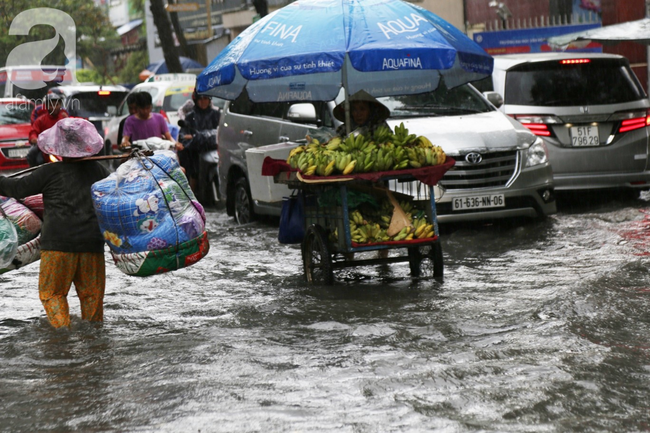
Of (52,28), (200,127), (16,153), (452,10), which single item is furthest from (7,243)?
(452,10)

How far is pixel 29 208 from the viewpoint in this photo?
22.5 feet

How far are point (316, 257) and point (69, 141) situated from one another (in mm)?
2553

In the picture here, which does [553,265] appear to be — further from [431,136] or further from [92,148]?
[92,148]

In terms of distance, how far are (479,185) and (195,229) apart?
4424 millimetres

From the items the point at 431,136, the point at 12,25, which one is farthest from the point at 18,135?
the point at 431,136

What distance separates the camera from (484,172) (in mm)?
10055

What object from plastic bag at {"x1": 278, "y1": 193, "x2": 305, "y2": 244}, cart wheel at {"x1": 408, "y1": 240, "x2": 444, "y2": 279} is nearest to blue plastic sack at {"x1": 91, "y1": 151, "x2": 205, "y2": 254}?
plastic bag at {"x1": 278, "y1": 193, "x2": 305, "y2": 244}

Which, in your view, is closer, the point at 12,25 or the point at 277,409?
the point at 277,409

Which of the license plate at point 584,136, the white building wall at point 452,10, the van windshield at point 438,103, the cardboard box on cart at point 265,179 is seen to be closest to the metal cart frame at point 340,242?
the cardboard box on cart at point 265,179

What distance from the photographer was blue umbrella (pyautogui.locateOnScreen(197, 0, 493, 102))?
7426 millimetres

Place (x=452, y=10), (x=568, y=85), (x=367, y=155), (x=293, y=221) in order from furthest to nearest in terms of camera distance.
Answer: (x=452, y=10) < (x=568, y=85) < (x=293, y=221) < (x=367, y=155)

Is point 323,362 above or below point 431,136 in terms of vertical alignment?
below

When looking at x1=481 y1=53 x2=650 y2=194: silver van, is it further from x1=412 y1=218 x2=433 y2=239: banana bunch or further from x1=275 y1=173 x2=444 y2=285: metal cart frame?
x1=412 y1=218 x2=433 y2=239: banana bunch

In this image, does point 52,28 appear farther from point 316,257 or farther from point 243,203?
point 316,257
